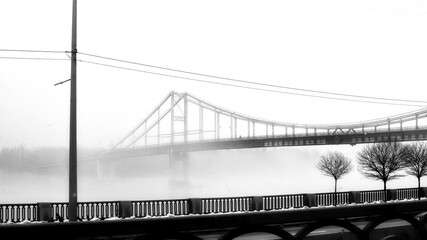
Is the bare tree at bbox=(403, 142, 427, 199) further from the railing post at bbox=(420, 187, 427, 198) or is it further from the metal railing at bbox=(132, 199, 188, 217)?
the metal railing at bbox=(132, 199, 188, 217)

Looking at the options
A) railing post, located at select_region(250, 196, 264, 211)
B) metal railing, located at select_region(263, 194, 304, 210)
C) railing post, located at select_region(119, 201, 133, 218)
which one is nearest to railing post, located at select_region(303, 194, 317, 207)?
metal railing, located at select_region(263, 194, 304, 210)

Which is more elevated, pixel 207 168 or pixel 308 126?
pixel 308 126

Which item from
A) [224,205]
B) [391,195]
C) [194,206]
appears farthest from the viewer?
[391,195]

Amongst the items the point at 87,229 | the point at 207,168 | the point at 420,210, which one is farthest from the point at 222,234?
the point at 207,168

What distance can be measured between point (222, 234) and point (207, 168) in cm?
9702

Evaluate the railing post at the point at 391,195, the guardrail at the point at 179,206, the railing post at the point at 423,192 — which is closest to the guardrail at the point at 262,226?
the guardrail at the point at 179,206

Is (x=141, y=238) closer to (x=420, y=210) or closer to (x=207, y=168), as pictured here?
(x=420, y=210)

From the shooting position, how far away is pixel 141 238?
270cm

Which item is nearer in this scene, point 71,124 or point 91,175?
point 71,124

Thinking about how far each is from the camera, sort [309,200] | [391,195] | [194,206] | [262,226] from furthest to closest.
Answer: [391,195] → [309,200] → [194,206] → [262,226]

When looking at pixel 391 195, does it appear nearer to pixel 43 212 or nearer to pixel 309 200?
pixel 309 200

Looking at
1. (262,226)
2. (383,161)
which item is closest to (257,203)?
(262,226)

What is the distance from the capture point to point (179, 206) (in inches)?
755

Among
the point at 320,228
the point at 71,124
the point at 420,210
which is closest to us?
the point at 320,228
